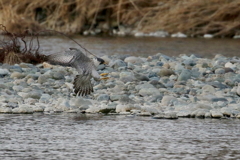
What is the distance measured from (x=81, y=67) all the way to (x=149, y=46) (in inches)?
347

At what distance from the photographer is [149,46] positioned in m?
15.3

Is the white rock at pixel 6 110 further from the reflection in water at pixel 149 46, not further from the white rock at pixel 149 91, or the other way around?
the reflection in water at pixel 149 46

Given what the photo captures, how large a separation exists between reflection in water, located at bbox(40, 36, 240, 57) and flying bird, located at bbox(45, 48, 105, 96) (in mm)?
6110

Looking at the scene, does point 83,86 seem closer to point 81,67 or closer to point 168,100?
point 81,67

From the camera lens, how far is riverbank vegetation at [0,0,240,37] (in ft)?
60.2

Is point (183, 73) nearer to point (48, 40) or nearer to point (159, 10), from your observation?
point (48, 40)

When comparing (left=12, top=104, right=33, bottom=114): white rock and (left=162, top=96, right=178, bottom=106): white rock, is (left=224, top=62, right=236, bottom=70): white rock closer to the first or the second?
(left=162, top=96, right=178, bottom=106): white rock

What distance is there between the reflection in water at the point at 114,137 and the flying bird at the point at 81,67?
15.7 inches

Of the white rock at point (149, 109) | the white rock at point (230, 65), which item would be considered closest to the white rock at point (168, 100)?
the white rock at point (149, 109)

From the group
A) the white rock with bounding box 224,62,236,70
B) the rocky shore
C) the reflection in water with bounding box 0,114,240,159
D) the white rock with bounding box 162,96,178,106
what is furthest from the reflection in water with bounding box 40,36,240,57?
the reflection in water with bounding box 0,114,240,159

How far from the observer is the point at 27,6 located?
66.5ft

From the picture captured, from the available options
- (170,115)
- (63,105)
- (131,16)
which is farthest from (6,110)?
(131,16)

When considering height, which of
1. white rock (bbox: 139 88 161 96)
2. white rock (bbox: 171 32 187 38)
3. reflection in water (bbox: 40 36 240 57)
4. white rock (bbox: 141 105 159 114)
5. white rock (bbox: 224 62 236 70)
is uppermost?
white rock (bbox: 171 32 187 38)

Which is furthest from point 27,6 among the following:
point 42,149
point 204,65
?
point 42,149
